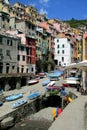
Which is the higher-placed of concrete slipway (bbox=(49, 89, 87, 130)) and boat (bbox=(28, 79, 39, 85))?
concrete slipway (bbox=(49, 89, 87, 130))

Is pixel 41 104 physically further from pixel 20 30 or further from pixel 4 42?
pixel 20 30

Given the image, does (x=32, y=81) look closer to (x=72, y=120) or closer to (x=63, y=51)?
(x=63, y=51)

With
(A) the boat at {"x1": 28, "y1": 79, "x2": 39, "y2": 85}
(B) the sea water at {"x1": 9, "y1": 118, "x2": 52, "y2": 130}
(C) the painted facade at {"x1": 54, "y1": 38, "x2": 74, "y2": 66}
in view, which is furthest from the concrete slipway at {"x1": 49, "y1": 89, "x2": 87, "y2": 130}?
(C) the painted facade at {"x1": 54, "y1": 38, "x2": 74, "y2": 66}

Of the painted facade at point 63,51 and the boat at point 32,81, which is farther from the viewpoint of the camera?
the painted facade at point 63,51

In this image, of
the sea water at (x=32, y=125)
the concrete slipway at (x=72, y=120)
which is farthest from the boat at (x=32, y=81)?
the concrete slipway at (x=72, y=120)

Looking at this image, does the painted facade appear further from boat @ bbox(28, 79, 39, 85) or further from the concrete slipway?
the concrete slipway

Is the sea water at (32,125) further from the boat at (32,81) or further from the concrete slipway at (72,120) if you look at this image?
the boat at (32,81)

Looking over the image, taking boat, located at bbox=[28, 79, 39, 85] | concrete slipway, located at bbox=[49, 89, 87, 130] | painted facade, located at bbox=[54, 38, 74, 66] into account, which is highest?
painted facade, located at bbox=[54, 38, 74, 66]

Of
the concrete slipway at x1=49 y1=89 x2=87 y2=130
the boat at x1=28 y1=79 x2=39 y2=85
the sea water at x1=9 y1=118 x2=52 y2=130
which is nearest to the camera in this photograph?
the concrete slipway at x1=49 y1=89 x2=87 y2=130

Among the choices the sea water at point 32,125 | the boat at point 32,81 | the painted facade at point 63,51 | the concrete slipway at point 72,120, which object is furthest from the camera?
the painted facade at point 63,51

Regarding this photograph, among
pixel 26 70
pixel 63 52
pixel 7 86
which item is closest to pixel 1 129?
pixel 7 86

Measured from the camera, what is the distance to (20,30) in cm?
6881

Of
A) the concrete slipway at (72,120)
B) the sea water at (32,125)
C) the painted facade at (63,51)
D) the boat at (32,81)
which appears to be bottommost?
the sea water at (32,125)

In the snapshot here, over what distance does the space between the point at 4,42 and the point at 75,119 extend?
3956cm
